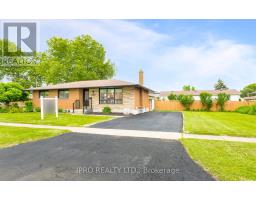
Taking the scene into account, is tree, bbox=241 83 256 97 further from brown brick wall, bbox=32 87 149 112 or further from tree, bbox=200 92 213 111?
brown brick wall, bbox=32 87 149 112

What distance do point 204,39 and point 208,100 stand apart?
12.7 meters

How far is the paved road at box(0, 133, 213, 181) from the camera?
3557 millimetres

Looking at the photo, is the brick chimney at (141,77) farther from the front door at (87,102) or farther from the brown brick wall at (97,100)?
the front door at (87,102)

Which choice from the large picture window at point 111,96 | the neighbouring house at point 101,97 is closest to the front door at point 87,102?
the neighbouring house at point 101,97

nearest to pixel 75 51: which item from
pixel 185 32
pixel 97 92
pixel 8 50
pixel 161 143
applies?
pixel 8 50

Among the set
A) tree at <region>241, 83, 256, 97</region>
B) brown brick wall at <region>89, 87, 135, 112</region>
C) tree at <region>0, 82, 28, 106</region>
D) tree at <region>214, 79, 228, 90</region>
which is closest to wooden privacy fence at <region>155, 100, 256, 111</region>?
brown brick wall at <region>89, 87, 135, 112</region>

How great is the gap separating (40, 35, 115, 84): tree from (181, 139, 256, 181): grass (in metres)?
31.5

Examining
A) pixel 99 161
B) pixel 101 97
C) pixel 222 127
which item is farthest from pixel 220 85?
pixel 99 161

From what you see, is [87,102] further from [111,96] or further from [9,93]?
[9,93]

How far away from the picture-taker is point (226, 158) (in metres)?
4.52

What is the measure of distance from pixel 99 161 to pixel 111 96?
1456cm

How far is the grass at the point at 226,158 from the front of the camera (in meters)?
3.58

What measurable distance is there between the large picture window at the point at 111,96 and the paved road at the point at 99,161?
12.2 metres
